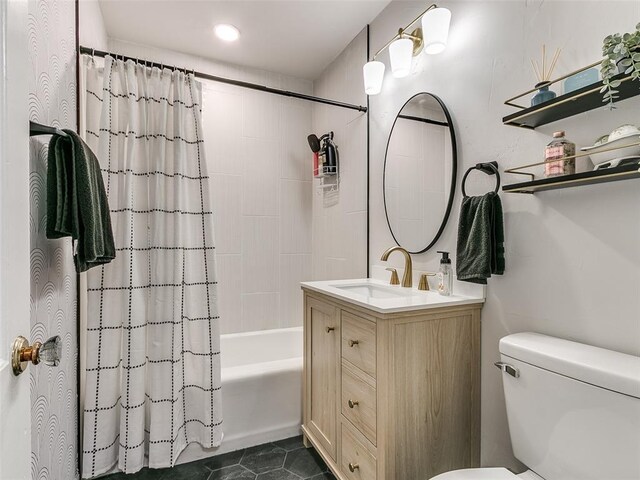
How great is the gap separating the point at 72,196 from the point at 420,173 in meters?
1.45

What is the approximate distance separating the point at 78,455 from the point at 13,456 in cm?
137

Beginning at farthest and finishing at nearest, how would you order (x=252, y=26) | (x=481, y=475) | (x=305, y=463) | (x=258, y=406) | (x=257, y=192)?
(x=257, y=192) < (x=252, y=26) < (x=258, y=406) < (x=305, y=463) < (x=481, y=475)

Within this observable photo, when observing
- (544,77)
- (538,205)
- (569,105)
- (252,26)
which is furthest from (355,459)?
(252,26)

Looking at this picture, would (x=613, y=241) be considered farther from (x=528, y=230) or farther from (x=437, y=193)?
(x=437, y=193)

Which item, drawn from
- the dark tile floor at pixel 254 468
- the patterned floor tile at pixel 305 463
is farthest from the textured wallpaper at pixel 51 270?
the patterned floor tile at pixel 305 463

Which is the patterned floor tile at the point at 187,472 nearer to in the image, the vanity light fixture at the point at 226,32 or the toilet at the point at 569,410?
the toilet at the point at 569,410

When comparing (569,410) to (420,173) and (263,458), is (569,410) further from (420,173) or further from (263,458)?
(263,458)

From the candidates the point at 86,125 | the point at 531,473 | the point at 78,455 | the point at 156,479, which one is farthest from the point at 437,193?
the point at 78,455

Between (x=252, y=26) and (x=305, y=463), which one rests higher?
(x=252, y=26)

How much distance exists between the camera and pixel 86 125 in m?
1.71

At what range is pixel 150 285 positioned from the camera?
172 centimetres

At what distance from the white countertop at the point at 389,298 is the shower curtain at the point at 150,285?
0.67 metres

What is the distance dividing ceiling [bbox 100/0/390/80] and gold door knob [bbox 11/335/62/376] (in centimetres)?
202

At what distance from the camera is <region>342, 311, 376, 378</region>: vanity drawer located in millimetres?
1277
